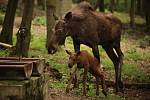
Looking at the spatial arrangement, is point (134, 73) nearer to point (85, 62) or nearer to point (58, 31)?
point (58, 31)

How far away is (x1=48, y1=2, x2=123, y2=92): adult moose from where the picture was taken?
12.3 metres

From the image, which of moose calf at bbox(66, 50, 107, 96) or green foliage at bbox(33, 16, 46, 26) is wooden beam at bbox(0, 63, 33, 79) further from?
green foliage at bbox(33, 16, 46, 26)

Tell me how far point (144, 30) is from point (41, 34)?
1163 centimetres

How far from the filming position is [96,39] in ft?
42.1

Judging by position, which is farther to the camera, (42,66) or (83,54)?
(83,54)

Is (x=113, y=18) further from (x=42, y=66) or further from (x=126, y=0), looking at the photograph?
(x=126, y=0)

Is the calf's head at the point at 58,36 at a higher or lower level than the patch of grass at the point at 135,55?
higher

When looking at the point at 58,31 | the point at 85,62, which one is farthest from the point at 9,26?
the point at 85,62

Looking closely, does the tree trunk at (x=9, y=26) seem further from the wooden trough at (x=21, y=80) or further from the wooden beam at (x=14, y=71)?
the wooden beam at (x=14, y=71)

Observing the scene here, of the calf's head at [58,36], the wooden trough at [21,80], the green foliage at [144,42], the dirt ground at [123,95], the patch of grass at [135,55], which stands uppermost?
the calf's head at [58,36]

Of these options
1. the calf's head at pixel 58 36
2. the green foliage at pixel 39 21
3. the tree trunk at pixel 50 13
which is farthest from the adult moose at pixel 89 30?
the green foliage at pixel 39 21

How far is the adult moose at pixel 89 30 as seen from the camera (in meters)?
12.3

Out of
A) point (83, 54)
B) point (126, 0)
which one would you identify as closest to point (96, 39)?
point (83, 54)

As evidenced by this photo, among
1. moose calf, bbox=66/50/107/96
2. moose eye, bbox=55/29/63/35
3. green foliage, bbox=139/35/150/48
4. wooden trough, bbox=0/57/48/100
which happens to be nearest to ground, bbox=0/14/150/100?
green foliage, bbox=139/35/150/48
